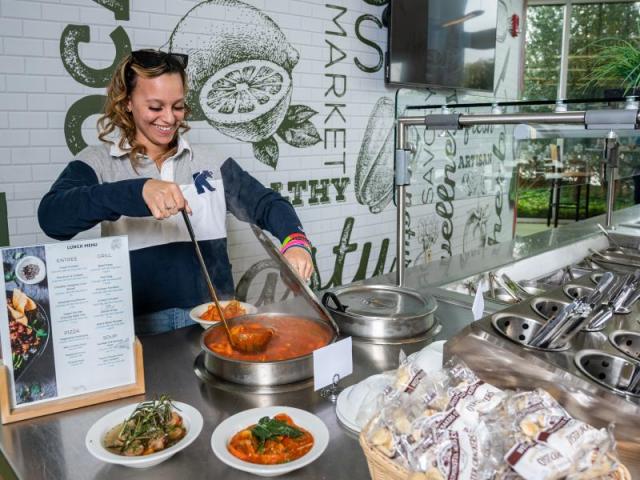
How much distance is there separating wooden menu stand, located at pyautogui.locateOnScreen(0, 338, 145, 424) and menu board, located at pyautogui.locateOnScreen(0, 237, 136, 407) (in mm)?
10

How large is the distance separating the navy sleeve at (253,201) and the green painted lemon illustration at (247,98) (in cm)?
126

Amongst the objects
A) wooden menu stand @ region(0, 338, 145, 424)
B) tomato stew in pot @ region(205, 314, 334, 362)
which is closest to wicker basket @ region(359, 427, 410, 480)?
tomato stew in pot @ region(205, 314, 334, 362)

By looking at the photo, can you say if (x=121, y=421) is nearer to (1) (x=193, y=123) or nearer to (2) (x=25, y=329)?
(2) (x=25, y=329)

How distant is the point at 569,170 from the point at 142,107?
2754 mm

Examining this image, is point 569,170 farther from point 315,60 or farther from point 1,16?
point 1,16

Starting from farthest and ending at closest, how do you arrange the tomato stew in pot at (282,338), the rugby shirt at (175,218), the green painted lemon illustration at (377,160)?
the green painted lemon illustration at (377,160)
the rugby shirt at (175,218)
the tomato stew in pot at (282,338)

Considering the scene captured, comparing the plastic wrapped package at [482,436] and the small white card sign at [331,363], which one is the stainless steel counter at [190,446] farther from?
the plastic wrapped package at [482,436]

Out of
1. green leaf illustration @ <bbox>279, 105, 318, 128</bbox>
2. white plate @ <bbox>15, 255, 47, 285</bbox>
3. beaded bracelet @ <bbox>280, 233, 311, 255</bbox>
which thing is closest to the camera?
white plate @ <bbox>15, 255, 47, 285</bbox>

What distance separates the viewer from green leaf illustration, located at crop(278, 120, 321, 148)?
3719 mm

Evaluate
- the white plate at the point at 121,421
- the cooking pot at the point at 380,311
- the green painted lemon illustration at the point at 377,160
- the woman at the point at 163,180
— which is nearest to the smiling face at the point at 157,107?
the woman at the point at 163,180

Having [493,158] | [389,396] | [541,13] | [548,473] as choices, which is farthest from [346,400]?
[541,13]

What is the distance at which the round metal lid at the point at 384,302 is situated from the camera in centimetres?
159

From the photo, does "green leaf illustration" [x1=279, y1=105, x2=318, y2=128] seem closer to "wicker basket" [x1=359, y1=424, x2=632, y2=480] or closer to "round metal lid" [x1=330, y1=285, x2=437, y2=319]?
"round metal lid" [x1=330, y1=285, x2=437, y2=319]

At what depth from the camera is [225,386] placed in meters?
1.29
